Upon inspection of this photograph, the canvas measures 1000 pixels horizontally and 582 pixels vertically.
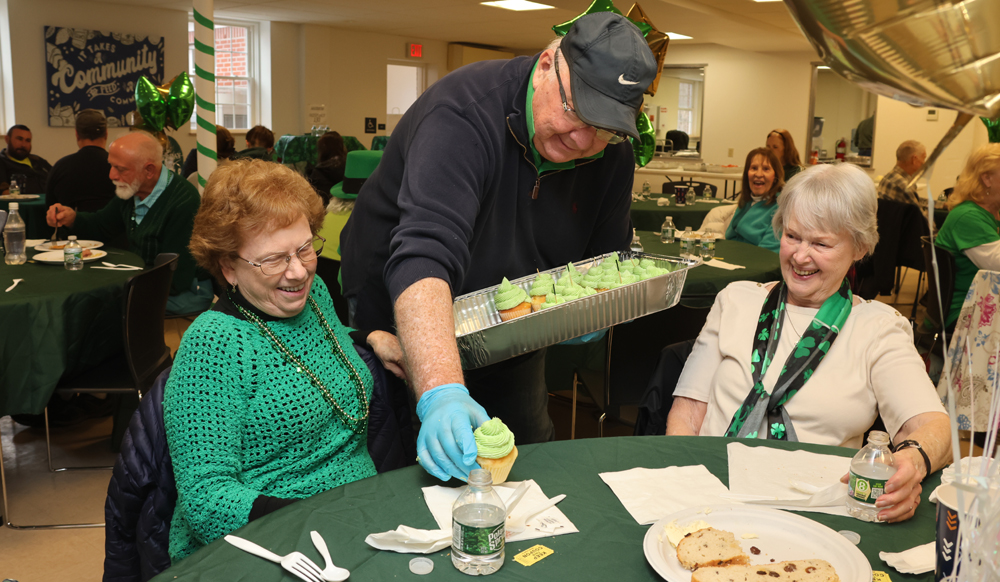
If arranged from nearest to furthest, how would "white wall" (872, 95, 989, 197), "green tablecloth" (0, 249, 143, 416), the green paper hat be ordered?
1. "green tablecloth" (0, 249, 143, 416)
2. the green paper hat
3. "white wall" (872, 95, 989, 197)

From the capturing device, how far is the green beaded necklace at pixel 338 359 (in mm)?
1620

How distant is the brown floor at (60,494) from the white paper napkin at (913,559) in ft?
8.23

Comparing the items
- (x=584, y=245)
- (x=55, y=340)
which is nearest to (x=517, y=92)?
(x=584, y=245)

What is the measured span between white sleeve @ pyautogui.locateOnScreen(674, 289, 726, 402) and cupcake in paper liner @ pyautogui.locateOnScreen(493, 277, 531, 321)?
0.47 metres

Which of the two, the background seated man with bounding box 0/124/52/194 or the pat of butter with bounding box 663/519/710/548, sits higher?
the background seated man with bounding box 0/124/52/194

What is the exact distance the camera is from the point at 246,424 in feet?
5.08

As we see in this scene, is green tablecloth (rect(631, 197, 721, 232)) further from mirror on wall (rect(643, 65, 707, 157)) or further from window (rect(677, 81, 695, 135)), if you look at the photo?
window (rect(677, 81, 695, 135))

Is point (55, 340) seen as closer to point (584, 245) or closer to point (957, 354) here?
point (584, 245)

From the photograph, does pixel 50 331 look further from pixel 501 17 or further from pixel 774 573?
pixel 501 17

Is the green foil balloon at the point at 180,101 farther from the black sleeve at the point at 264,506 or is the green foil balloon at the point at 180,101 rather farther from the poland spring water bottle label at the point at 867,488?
the poland spring water bottle label at the point at 867,488

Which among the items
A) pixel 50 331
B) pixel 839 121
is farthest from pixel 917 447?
pixel 839 121

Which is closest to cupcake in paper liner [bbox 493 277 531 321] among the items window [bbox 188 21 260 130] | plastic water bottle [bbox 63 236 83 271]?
plastic water bottle [bbox 63 236 83 271]

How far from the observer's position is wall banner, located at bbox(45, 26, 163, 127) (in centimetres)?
1058

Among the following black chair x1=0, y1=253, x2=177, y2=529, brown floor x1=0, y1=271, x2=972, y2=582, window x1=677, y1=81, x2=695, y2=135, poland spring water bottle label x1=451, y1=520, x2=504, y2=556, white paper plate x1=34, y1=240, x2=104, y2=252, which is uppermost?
window x1=677, y1=81, x2=695, y2=135
